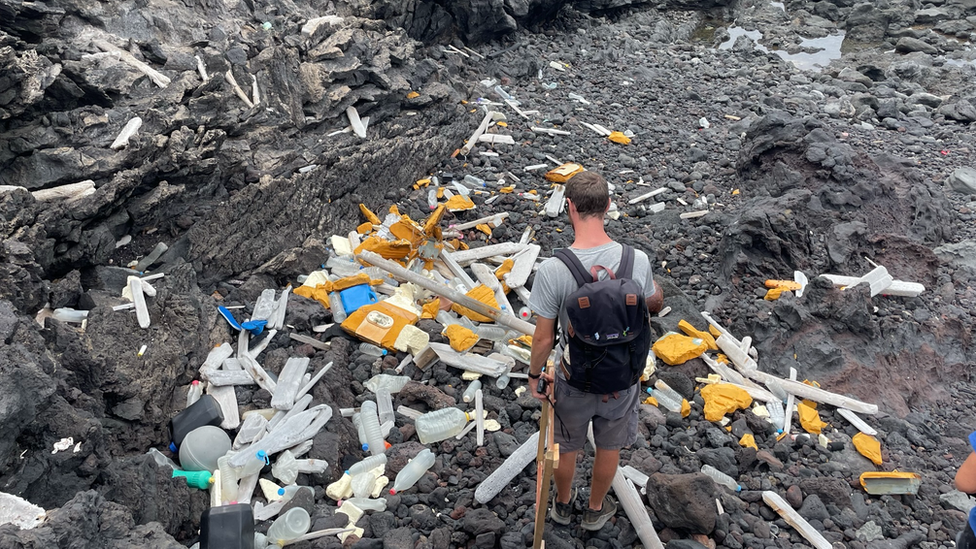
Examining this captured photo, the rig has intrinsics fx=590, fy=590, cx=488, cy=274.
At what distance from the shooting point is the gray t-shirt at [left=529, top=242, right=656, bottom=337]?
157 inches

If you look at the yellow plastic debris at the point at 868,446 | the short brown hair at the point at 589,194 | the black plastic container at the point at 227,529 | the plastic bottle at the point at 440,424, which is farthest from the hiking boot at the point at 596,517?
the yellow plastic debris at the point at 868,446

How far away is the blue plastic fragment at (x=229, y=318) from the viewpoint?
7074 millimetres

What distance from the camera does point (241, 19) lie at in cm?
1058

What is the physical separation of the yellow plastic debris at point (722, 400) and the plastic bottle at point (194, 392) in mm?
5550

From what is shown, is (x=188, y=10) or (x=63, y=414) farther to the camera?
(x=188, y=10)

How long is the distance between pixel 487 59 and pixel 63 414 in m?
15.9

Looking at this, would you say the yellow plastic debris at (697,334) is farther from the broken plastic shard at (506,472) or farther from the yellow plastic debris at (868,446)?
the broken plastic shard at (506,472)

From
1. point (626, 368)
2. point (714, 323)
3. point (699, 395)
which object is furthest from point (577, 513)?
point (714, 323)

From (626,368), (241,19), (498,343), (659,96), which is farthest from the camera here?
(659,96)

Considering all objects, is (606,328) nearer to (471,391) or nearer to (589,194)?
(589,194)

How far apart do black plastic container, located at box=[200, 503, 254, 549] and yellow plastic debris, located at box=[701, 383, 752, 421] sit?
4.77 m

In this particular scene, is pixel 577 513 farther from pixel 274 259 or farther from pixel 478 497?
pixel 274 259

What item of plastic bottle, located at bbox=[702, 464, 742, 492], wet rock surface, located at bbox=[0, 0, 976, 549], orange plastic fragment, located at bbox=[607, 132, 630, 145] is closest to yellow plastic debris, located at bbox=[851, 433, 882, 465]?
wet rock surface, located at bbox=[0, 0, 976, 549]

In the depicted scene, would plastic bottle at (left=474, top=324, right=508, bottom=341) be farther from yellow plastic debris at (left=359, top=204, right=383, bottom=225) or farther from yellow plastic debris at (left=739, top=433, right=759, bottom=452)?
yellow plastic debris at (left=359, top=204, right=383, bottom=225)
